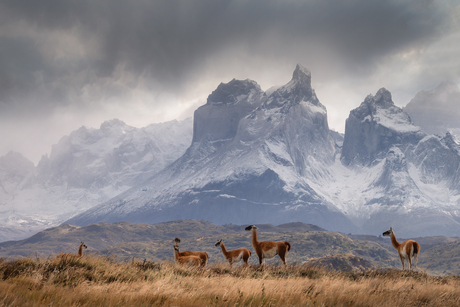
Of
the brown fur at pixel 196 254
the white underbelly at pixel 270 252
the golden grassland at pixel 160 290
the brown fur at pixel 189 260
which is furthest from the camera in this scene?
the white underbelly at pixel 270 252

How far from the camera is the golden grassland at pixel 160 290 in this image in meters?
10.8

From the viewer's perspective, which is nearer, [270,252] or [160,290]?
[160,290]

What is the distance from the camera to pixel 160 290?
39.2 feet

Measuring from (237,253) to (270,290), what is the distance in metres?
11.4

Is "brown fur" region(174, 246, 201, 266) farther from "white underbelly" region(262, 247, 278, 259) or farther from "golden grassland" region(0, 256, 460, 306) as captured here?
"white underbelly" region(262, 247, 278, 259)

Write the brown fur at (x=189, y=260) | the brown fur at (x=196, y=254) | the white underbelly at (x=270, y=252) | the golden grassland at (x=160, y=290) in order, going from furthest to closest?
1. the white underbelly at (x=270, y=252)
2. the brown fur at (x=196, y=254)
3. the brown fur at (x=189, y=260)
4. the golden grassland at (x=160, y=290)

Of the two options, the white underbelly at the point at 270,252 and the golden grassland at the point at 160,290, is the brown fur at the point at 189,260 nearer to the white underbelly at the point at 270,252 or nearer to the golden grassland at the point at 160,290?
the golden grassland at the point at 160,290

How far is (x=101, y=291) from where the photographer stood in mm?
11438

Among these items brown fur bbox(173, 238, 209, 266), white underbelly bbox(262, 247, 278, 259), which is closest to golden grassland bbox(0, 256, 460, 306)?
brown fur bbox(173, 238, 209, 266)

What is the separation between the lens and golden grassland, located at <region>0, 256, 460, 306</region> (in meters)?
10.8

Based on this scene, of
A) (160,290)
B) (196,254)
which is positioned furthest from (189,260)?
(160,290)

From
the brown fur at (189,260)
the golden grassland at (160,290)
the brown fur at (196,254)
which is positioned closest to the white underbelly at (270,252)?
the brown fur at (196,254)

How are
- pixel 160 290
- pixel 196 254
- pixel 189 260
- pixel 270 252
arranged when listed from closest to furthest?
1. pixel 160 290
2. pixel 189 260
3. pixel 196 254
4. pixel 270 252

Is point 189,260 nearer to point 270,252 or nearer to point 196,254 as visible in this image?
point 196,254
